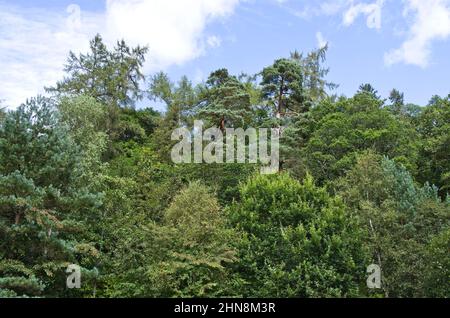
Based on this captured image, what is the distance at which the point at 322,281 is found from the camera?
18984mm

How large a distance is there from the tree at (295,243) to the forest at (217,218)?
0.19 feet

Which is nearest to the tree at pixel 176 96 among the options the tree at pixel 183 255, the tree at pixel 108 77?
the tree at pixel 108 77

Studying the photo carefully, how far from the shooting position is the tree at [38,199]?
16.9 meters

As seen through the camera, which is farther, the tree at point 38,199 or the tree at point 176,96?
the tree at point 176,96

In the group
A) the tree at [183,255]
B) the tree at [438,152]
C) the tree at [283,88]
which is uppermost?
the tree at [283,88]

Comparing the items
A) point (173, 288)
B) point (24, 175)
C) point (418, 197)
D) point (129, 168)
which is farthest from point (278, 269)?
point (129, 168)

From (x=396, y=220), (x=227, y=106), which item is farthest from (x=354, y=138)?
(x=396, y=220)

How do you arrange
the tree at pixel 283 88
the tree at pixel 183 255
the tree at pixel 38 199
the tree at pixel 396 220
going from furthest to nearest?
the tree at pixel 283 88 < the tree at pixel 396 220 < the tree at pixel 183 255 < the tree at pixel 38 199

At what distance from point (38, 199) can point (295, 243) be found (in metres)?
10.1

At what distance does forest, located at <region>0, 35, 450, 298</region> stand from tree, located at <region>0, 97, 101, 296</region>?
2.0 inches

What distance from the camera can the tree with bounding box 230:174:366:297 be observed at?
1906cm

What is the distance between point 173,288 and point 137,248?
12.3ft

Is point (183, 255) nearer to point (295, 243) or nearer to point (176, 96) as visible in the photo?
point (295, 243)

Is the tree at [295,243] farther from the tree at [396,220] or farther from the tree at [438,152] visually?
the tree at [438,152]
